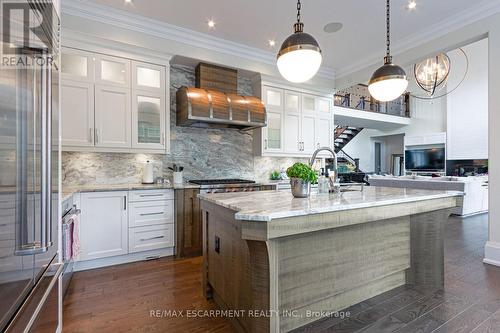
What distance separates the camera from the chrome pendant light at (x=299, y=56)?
1.96m

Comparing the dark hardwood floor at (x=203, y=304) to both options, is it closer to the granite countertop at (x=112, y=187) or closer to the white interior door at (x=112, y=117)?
the granite countertop at (x=112, y=187)

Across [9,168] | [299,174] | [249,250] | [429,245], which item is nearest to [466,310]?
[429,245]

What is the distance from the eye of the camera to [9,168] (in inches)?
35.1

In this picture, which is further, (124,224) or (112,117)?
(112,117)

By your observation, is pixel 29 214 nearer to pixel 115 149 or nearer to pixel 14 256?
pixel 14 256

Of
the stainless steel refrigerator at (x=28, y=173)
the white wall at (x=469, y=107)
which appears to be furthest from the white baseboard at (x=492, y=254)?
the white wall at (x=469, y=107)

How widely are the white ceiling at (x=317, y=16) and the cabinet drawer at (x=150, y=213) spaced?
2536 millimetres

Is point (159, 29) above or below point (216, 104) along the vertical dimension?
above

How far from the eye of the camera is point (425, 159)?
10625 mm

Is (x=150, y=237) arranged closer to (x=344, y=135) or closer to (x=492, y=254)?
(x=492, y=254)

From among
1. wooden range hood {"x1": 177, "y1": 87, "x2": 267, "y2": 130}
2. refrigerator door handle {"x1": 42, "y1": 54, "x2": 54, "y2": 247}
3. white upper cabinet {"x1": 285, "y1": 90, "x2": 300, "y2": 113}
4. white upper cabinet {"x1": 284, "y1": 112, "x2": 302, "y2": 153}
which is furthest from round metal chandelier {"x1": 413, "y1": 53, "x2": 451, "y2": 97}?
refrigerator door handle {"x1": 42, "y1": 54, "x2": 54, "y2": 247}

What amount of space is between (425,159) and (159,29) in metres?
10.9

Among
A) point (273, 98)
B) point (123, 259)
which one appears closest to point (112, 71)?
point (123, 259)

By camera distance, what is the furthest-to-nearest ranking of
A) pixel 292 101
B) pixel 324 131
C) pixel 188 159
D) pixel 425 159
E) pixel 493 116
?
pixel 425 159, pixel 324 131, pixel 292 101, pixel 188 159, pixel 493 116
